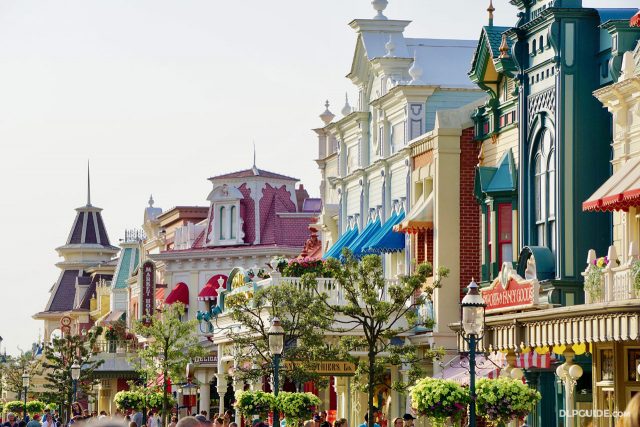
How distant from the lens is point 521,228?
1243 inches

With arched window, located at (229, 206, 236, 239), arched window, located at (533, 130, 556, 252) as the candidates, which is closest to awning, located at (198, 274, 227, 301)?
arched window, located at (229, 206, 236, 239)

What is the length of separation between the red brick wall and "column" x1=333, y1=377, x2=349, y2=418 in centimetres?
797

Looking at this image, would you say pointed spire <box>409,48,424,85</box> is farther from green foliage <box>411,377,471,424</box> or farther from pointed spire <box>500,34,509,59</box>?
green foliage <box>411,377,471,424</box>

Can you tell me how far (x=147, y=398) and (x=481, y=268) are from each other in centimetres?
1467

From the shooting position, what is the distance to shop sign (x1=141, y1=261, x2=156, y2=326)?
7431 centimetres

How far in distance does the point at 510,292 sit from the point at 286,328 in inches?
359

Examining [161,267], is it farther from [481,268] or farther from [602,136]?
[602,136]

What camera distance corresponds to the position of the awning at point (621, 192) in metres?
24.5

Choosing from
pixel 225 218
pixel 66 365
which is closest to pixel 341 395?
pixel 225 218

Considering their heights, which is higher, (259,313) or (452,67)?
(452,67)

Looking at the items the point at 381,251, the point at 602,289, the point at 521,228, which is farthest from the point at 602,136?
the point at 381,251

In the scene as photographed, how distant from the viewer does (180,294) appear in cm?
7069

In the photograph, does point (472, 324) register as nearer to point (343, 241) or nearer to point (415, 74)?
point (415, 74)

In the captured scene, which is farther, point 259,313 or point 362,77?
point 362,77
